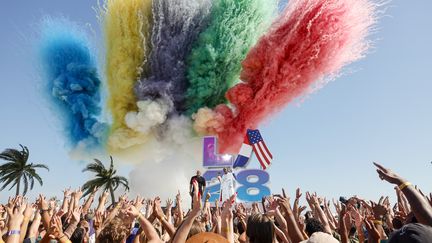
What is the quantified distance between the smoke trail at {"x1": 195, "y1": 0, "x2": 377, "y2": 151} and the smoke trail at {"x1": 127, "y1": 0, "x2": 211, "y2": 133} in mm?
2717

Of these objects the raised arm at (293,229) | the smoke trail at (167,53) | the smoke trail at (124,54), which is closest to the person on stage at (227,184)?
the smoke trail at (167,53)

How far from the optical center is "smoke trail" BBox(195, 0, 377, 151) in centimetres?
1823

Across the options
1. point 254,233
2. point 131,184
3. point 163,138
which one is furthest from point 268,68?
point 254,233

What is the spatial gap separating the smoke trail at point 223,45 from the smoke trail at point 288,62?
1.52 metres

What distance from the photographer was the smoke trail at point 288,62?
1823 centimetres

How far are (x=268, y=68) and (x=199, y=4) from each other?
283 inches

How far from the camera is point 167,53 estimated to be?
23.6 meters

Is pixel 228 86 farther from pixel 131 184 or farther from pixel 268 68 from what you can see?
pixel 131 184

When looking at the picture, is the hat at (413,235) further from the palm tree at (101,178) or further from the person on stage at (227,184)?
the palm tree at (101,178)

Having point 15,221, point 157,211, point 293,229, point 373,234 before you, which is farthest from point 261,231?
point 15,221

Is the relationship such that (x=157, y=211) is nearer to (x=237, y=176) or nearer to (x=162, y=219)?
(x=162, y=219)

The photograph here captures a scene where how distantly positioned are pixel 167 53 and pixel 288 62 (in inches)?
314

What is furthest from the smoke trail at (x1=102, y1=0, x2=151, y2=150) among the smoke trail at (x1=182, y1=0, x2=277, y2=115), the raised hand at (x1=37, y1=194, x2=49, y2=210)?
the raised hand at (x1=37, y1=194, x2=49, y2=210)

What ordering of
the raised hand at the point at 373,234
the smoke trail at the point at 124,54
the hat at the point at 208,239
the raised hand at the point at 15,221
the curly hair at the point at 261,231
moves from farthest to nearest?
the smoke trail at the point at 124,54 < the raised hand at the point at 373,234 < the raised hand at the point at 15,221 < the hat at the point at 208,239 < the curly hair at the point at 261,231
